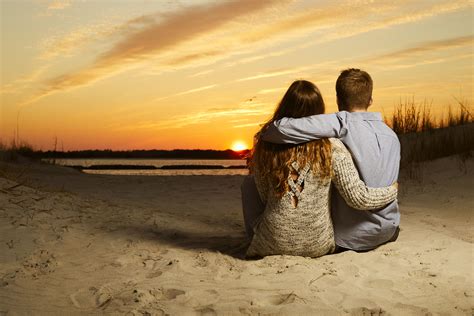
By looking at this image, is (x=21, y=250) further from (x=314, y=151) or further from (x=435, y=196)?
(x=435, y=196)

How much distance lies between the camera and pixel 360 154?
373 centimetres

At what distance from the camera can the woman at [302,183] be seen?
3.58 meters

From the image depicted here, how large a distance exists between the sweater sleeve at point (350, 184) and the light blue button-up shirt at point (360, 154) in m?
0.08

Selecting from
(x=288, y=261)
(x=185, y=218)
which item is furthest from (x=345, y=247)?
(x=185, y=218)

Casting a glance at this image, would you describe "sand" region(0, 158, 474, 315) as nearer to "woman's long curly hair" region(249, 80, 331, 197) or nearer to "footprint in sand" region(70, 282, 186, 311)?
"footprint in sand" region(70, 282, 186, 311)

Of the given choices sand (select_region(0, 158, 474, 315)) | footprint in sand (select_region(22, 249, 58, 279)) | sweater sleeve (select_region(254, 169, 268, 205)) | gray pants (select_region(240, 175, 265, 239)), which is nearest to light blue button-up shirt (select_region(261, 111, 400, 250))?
sand (select_region(0, 158, 474, 315))

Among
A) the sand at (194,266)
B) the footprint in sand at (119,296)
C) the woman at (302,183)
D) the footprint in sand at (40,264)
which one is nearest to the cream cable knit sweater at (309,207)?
the woman at (302,183)

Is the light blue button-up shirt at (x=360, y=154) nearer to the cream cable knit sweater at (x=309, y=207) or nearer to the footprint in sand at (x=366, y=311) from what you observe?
the cream cable knit sweater at (x=309, y=207)

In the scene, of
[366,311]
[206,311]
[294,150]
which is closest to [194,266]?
[206,311]

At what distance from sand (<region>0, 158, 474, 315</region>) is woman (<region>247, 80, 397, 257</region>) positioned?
0.69 ft

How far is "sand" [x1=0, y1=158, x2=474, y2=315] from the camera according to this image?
311cm

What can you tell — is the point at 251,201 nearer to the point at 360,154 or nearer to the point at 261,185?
the point at 261,185

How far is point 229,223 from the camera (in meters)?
5.66

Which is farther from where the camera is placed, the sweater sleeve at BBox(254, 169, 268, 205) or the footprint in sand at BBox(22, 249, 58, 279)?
the footprint in sand at BBox(22, 249, 58, 279)
